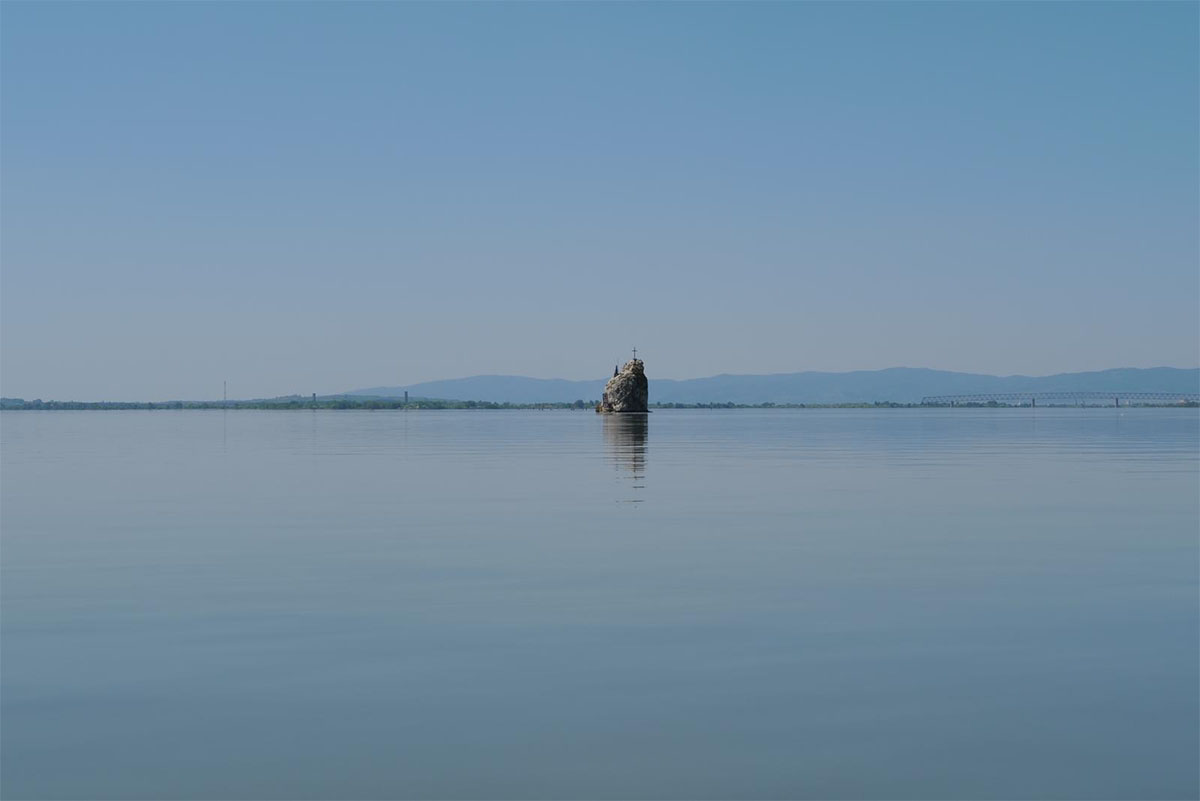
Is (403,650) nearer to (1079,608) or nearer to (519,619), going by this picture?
(519,619)

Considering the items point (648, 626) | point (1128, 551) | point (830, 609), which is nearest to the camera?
point (648, 626)

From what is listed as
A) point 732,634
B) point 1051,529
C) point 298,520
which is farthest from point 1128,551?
point 298,520

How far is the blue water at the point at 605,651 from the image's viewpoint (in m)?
9.92

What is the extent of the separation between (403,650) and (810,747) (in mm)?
5863

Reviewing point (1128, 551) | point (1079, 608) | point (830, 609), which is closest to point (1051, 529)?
point (1128, 551)

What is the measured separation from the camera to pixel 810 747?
10.5 metres

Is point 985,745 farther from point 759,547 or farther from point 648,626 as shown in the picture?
point 759,547

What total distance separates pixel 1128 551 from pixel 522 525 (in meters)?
13.5

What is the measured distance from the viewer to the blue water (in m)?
9.92

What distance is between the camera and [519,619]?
16.3m

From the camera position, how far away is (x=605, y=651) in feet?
46.7

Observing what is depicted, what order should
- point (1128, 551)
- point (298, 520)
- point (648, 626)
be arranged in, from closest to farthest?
point (648, 626) → point (1128, 551) → point (298, 520)

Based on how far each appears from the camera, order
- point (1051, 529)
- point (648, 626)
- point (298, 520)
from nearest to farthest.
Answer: point (648, 626) < point (1051, 529) < point (298, 520)

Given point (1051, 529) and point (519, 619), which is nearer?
point (519, 619)
